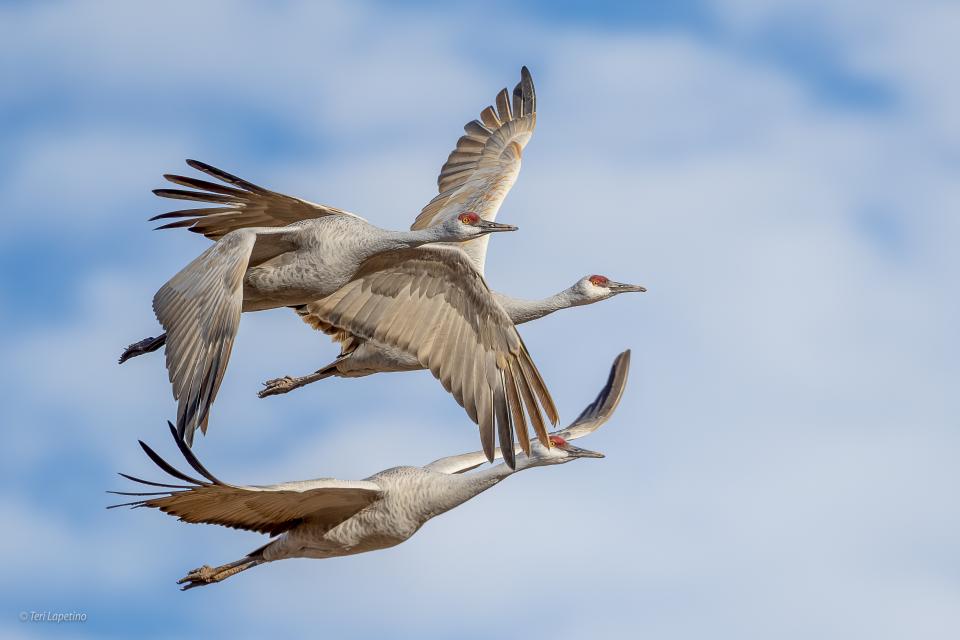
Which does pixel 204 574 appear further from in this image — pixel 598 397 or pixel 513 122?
pixel 513 122

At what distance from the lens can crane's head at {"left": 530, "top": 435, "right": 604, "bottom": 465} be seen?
14.1 m

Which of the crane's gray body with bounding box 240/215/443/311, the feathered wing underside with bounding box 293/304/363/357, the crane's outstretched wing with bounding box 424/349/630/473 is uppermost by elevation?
the feathered wing underside with bounding box 293/304/363/357

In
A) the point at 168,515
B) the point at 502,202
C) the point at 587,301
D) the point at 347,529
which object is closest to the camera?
the point at 168,515

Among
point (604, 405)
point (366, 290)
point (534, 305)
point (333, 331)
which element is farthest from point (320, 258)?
point (604, 405)

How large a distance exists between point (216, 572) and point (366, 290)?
288 centimetres

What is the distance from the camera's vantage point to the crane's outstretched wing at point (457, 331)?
13.6 m

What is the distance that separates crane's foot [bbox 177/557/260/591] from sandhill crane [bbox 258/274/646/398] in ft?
9.09

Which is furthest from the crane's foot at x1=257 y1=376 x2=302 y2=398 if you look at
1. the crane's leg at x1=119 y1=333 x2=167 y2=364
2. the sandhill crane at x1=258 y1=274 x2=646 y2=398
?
the crane's leg at x1=119 y1=333 x2=167 y2=364

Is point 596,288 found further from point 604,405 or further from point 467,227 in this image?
point 467,227

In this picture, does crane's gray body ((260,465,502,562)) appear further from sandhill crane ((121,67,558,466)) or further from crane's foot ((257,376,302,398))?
crane's foot ((257,376,302,398))


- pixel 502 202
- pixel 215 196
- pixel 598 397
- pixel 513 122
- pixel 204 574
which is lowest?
pixel 204 574

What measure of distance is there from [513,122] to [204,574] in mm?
8726

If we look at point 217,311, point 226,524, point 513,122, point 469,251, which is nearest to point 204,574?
point 226,524

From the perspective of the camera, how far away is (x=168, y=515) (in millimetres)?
12234
